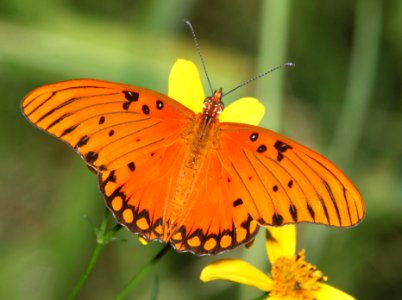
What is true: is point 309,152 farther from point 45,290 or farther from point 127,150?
point 45,290

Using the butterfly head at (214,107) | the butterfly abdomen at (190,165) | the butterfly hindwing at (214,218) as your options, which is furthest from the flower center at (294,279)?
the butterfly head at (214,107)

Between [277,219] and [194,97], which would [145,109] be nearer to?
[194,97]

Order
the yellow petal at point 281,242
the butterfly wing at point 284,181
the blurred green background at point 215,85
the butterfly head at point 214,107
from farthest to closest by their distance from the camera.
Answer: the blurred green background at point 215,85
the yellow petal at point 281,242
the butterfly head at point 214,107
the butterfly wing at point 284,181

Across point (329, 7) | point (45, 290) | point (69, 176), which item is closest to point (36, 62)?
point (69, 176)

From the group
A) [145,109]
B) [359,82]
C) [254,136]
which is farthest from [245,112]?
[359,82]

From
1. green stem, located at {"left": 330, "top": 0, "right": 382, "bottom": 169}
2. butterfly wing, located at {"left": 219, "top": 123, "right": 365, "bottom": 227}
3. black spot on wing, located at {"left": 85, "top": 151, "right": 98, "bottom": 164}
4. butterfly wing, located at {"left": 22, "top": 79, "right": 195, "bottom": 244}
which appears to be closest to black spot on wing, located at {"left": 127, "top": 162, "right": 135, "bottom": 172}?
butterfly wing, located at {"left": 22, "top": 79, "right": 195, "bottom": 244}

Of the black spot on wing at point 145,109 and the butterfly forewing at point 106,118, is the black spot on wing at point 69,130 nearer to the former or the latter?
the butterfly forewing at point 106,118

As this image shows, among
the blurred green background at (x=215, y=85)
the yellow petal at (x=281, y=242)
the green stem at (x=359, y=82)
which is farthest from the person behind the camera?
the green stem at (x=359, y=82)
